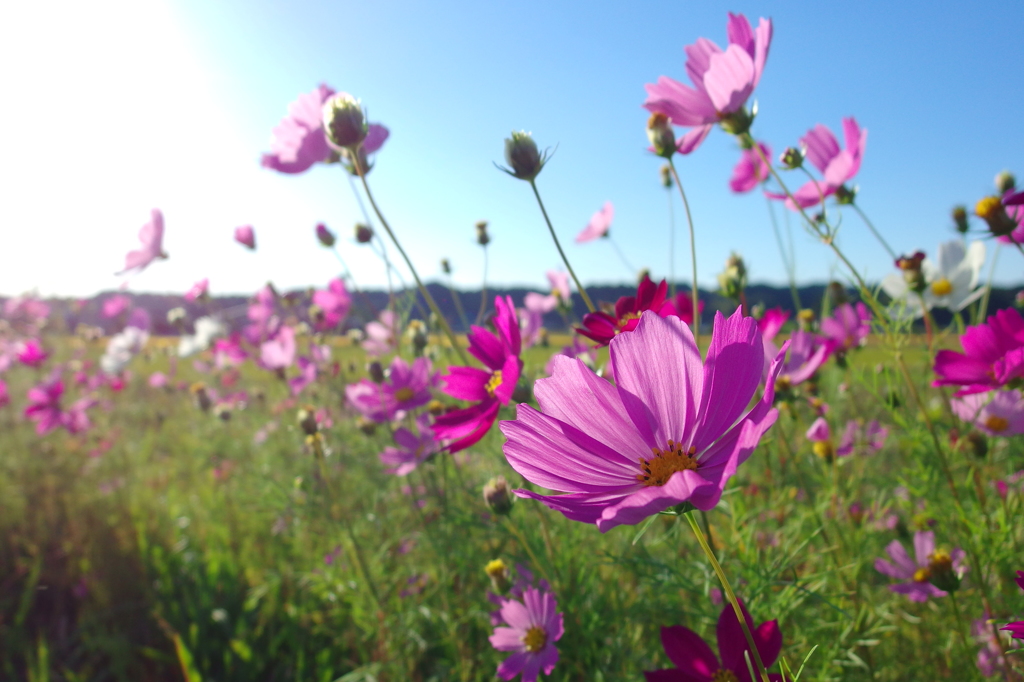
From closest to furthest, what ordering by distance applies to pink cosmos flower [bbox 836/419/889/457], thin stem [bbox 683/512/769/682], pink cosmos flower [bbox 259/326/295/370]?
thin stem [bbox 683/512/769/682] → pink cosmos flower [bbox 836/419/889/457] → pink cosmos flower [bbox 259/326/295/370]

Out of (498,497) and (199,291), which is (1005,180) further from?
(199,291)

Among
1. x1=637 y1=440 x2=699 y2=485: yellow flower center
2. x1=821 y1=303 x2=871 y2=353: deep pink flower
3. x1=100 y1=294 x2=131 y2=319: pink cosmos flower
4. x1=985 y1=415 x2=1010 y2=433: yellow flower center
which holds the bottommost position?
x1=985 y1=415 x2=1010 y2=433: yellow flower center

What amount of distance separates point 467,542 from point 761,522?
508 mm

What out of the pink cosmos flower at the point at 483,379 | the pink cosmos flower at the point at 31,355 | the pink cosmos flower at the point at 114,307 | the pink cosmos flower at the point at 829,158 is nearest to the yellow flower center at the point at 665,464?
the pink cosmos flower at the point at 483,379

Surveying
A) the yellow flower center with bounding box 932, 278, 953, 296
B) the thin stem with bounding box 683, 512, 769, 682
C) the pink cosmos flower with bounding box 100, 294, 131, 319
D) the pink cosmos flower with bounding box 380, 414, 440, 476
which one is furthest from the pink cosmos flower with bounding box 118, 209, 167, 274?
the pink cosmos flower with bounding box 100, 294, 131, 319

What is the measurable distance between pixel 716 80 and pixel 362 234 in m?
0.82

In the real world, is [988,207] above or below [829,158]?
below

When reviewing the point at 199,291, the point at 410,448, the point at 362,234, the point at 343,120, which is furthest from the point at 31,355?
the point at 343,120

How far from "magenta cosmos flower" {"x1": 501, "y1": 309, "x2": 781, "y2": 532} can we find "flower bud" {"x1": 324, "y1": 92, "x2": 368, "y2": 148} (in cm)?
40

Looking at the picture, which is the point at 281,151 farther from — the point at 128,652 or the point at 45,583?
the point at 45,583

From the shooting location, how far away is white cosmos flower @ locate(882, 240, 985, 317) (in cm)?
85

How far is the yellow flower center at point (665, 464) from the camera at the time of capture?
33cm

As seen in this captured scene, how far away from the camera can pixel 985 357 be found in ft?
1.77

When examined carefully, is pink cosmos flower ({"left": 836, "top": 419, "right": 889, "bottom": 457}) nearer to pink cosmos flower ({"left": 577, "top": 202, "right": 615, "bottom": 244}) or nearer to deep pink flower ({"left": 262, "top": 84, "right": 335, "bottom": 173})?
pink cosmos flower ({"left": 577, "top": 202, "right": 615, "bottom": 244})
